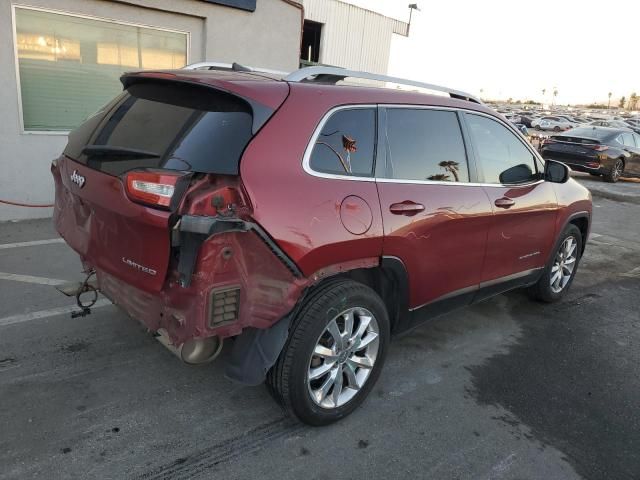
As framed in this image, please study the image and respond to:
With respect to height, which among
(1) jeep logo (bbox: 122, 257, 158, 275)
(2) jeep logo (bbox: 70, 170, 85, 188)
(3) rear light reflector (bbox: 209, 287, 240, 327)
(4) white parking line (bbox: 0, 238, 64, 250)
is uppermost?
(2) jeep logo (bbox: 70, 170, 85, 188)

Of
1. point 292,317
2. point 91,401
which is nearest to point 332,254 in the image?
point 292,317

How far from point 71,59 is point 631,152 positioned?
612 inches

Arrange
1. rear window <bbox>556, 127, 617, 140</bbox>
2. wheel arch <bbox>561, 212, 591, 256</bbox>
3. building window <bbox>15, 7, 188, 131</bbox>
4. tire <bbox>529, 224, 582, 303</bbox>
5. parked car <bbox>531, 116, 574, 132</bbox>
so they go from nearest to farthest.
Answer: tire <bbox>529, 224, 582, 303</bbox>
wheel arch <bbox>561, 212, 591, 256</bbox>
building window <bbox>15, 7, 188, 131</bbox>
rear window <bbox>556, 127, 617, 140</bbox>
parked car <bbox>531, 116, 574, 132</bbox>

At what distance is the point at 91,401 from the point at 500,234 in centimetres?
299

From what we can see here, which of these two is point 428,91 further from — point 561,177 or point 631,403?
point 631,403

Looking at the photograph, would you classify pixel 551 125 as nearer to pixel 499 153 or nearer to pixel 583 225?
pixel 583 225

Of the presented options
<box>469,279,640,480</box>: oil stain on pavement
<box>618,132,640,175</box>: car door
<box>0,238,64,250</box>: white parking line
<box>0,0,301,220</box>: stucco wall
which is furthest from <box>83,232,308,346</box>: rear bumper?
<box>618,132,640,175</box>: car door

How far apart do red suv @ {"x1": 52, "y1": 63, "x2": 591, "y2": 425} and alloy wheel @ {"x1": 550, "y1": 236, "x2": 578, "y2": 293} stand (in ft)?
5.95

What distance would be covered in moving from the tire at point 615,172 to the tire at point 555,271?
11.6 m

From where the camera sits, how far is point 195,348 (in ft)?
8.61

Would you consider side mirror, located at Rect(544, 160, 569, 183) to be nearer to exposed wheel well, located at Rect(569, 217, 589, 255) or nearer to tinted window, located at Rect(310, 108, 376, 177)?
exposed wheel well, located at Rect(569, 217, 589, 255)

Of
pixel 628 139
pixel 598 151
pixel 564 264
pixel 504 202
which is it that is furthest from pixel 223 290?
pixel 628 139

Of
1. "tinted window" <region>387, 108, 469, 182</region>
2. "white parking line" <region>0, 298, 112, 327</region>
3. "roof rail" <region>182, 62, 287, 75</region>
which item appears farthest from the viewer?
"white parking line" <region>0, 298, 112, 327</region>

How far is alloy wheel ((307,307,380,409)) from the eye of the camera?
2.89 metres
